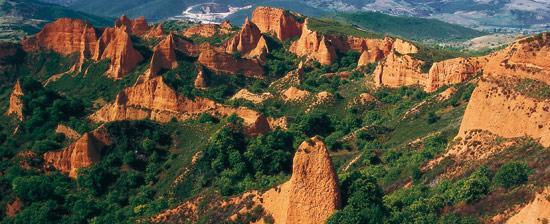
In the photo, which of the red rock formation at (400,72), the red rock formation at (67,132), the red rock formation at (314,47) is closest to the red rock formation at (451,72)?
the red rock formation at (400,72)

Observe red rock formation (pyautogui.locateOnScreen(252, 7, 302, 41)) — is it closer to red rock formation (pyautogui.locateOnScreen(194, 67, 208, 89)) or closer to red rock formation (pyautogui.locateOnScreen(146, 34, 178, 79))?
red rock formation (pyautogui.locateOnScreen(146, 34, 178, 79))

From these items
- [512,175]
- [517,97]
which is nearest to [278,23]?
[517,97]

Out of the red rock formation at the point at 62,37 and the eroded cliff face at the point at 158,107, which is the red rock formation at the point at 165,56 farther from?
the eroded cliff face at the point at 158,107

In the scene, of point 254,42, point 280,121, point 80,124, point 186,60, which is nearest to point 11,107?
point 80,124

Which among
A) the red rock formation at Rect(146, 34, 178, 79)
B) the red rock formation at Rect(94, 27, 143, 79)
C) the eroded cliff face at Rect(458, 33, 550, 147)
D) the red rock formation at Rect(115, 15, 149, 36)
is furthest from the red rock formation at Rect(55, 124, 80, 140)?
the red rock formation at Rect(115, 15, 149, 36)

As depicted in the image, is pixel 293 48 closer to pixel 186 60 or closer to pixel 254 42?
pixel 254 42

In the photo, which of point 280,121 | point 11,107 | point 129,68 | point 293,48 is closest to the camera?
point 280,121
